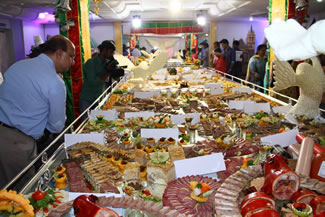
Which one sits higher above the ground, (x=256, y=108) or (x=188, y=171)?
(x=256, y=108)

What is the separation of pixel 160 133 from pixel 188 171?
64cm

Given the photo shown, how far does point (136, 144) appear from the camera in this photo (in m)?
2.12

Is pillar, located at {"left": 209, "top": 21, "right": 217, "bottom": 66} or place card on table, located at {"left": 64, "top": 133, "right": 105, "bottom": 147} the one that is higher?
pillar, located at {"left": 209, "top": 21, "right": 217, "bottom": 66}

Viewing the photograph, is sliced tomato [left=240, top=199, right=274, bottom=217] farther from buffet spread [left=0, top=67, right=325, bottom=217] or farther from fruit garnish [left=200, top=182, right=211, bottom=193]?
fruit garnish [left=200, top=182, right=211, bottom=193]

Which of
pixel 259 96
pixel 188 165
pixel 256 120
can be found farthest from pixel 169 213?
pixel 259 96

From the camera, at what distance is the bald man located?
2.20m

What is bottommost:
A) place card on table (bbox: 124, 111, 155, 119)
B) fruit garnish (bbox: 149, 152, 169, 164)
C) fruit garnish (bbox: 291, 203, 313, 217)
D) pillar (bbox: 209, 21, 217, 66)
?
fruit garnish (bbox: 291, 203, 313, 217)

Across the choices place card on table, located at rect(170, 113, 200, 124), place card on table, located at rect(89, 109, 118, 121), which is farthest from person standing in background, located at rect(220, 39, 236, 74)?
place card on table, located at rect(89, 109, 118, 121)

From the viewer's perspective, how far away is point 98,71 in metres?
4.10

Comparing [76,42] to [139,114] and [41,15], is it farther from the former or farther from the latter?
[41,15]

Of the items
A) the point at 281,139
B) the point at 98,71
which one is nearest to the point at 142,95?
the point at 98,71

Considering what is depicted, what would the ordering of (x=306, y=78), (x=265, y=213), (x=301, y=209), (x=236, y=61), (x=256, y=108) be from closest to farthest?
(x=265, y=213)
(x=301, y=209)
(x=306, y=78)
(x=256, y=108)
(x=236, y=61)

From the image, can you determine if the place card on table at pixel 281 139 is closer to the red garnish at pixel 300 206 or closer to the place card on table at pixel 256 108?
the red garnish at pixel 300 206

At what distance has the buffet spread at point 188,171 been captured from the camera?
1.17m
